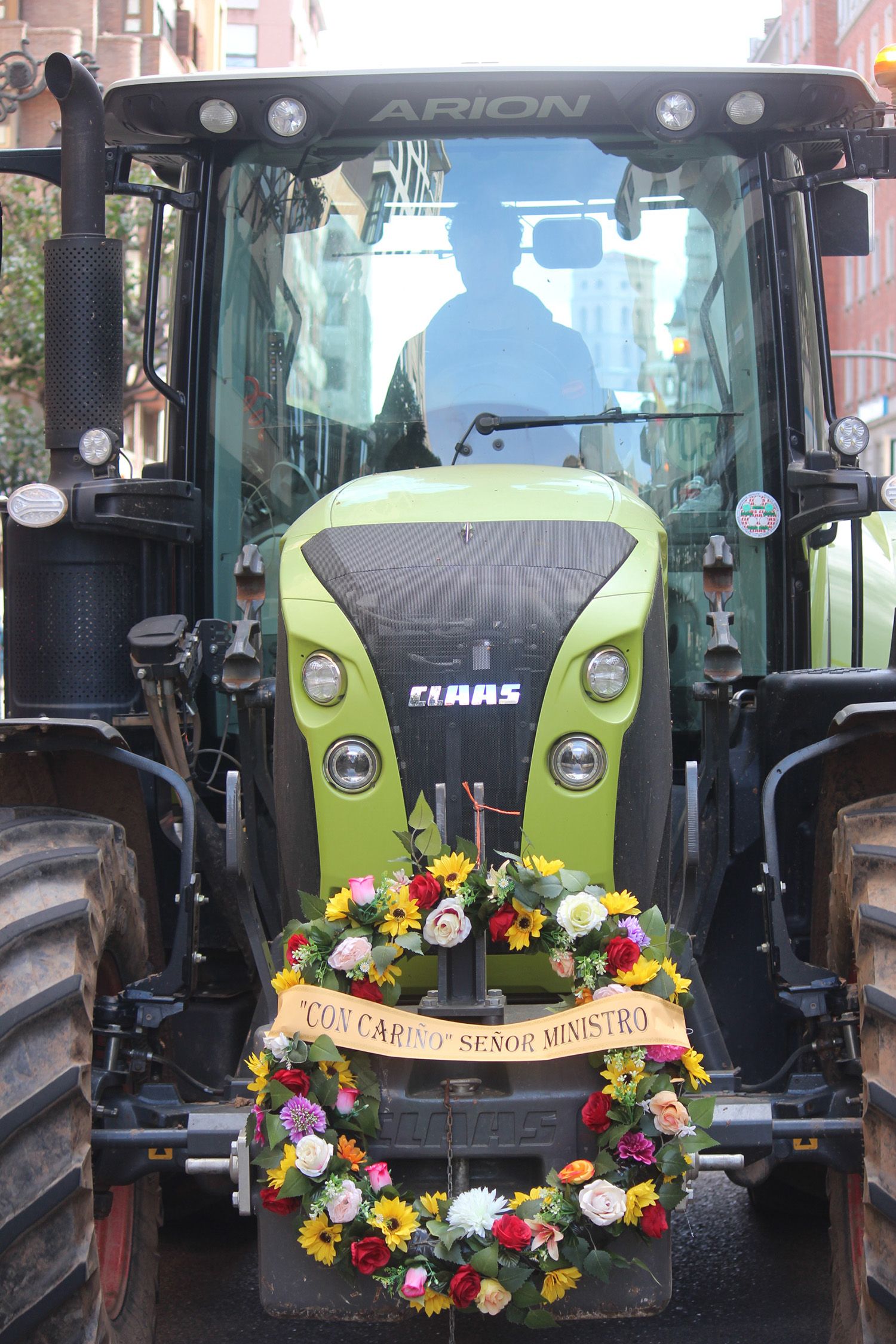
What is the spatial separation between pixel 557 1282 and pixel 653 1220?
0.70ft

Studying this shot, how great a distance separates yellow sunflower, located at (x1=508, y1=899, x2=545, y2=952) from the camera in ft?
10.8

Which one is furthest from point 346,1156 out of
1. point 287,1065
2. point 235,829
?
point 235,829

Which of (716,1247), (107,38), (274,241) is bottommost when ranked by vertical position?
(716,1247)

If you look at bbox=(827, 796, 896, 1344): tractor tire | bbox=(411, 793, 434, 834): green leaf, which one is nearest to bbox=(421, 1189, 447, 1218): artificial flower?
bbox=(411, 793, 434, 834): green leaf

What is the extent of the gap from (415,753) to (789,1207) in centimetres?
218

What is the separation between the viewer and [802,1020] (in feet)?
13.4

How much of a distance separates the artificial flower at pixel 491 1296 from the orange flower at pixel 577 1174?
22cm

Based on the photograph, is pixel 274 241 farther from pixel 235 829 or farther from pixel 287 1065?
pixel 287 1065

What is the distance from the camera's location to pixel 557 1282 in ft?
10.2

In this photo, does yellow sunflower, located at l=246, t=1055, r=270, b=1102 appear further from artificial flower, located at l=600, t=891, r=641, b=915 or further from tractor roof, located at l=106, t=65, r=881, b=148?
tractor roof, located at l=106, t=65, r=881, b=148

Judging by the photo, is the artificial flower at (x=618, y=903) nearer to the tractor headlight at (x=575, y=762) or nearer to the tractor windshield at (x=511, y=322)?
the tractor headlight at (x=575, y=762)

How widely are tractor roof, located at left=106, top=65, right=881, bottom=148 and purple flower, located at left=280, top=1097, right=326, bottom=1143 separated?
2.69 metres

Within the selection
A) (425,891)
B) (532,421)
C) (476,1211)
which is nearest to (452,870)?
(425,891)

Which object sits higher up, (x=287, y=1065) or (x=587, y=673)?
(x=587, y=673)
